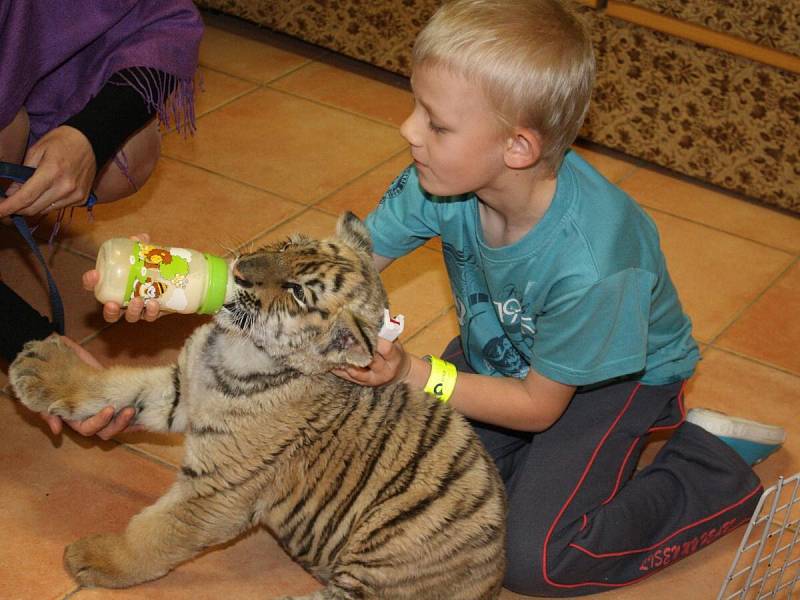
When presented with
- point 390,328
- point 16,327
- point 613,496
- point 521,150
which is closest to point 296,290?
point 390,328

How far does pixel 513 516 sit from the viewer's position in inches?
78.0

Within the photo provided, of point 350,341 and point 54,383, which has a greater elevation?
point 350,341

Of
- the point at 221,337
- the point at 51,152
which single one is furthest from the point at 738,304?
the point at 51,152

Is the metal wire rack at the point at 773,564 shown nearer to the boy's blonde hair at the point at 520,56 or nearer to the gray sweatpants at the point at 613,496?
the gray sweatpants at the point at 613,496

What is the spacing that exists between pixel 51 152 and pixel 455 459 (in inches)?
37.8

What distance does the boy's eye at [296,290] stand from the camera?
5.41 feet

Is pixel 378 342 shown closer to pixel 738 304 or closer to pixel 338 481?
pixel 338 481

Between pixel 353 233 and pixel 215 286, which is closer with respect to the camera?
pixel 215 286

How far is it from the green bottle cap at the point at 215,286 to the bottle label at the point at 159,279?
32 millimetres

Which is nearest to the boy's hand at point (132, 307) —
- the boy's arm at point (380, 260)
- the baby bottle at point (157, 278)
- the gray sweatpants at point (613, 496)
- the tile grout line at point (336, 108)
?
the baby bottle at point (157, 278)

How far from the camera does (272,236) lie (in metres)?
2.79

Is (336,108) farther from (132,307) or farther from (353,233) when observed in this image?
(132,307)

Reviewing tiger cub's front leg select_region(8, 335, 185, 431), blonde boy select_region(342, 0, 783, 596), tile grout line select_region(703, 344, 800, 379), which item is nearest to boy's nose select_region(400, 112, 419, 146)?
blonde boy select_region(342, 0, 783, 596)

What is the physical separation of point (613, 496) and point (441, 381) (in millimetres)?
450
